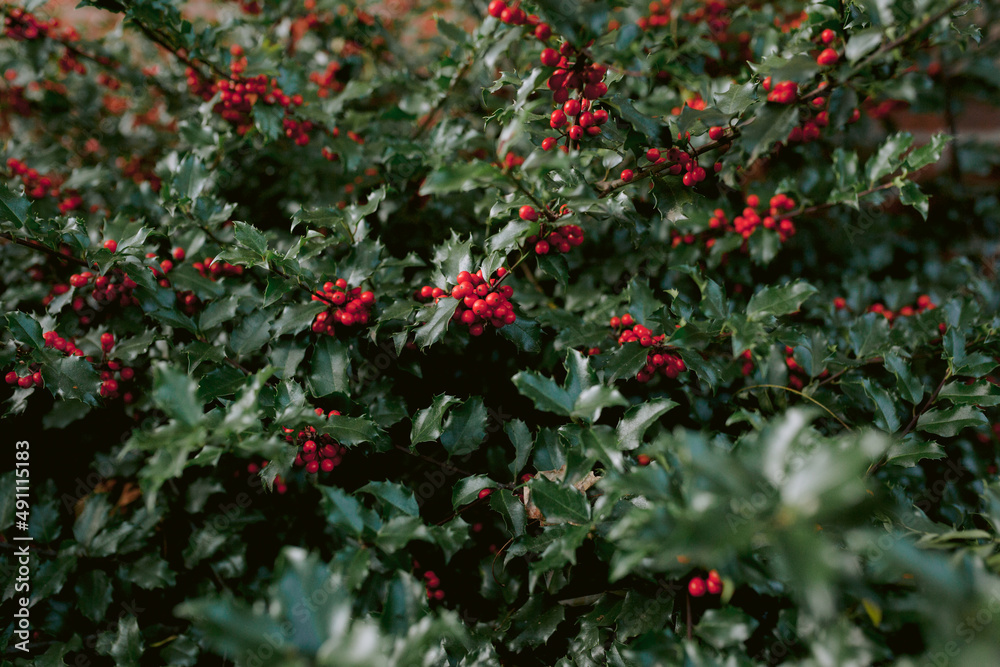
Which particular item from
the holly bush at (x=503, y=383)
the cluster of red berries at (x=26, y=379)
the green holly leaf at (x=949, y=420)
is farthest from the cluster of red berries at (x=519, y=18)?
the cluster of red berries at (x=26, y=379)

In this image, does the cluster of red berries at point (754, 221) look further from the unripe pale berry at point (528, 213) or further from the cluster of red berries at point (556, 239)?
the unripe pale berry at point (528, 213)

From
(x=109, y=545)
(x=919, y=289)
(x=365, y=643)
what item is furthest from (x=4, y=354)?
(x=919, y=289)

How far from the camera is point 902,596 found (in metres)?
0.79

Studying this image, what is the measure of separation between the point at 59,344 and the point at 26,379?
10 cm

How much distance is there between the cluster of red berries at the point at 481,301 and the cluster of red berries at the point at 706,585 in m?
0.64

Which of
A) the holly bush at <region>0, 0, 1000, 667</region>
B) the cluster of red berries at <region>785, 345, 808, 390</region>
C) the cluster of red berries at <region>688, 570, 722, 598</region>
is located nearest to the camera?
the holly bush at <region>0, 0, 1000, 667</region>

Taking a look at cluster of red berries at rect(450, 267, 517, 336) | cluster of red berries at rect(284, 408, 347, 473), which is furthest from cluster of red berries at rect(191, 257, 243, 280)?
cluster of red berries at rect(450, 267, 517, 336)

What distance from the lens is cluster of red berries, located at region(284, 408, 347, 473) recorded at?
114 centimetres

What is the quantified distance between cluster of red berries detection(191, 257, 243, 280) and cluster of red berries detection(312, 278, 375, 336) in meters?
0.43

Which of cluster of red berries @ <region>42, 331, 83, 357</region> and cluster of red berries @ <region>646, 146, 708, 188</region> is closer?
Answer: cluster of red berries @ <region>646, 146, 708, 188</region>

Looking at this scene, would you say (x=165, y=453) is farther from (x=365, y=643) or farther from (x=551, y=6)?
(x=551, y=6)

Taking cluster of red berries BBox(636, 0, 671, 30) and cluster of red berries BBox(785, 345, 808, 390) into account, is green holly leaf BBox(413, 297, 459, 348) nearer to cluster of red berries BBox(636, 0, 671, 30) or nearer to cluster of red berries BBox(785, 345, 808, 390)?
cluster of red berries BBox(785, 345, 808, 390)

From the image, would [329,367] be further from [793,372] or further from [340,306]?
[793,372]

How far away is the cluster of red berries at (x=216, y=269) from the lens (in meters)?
1.53
